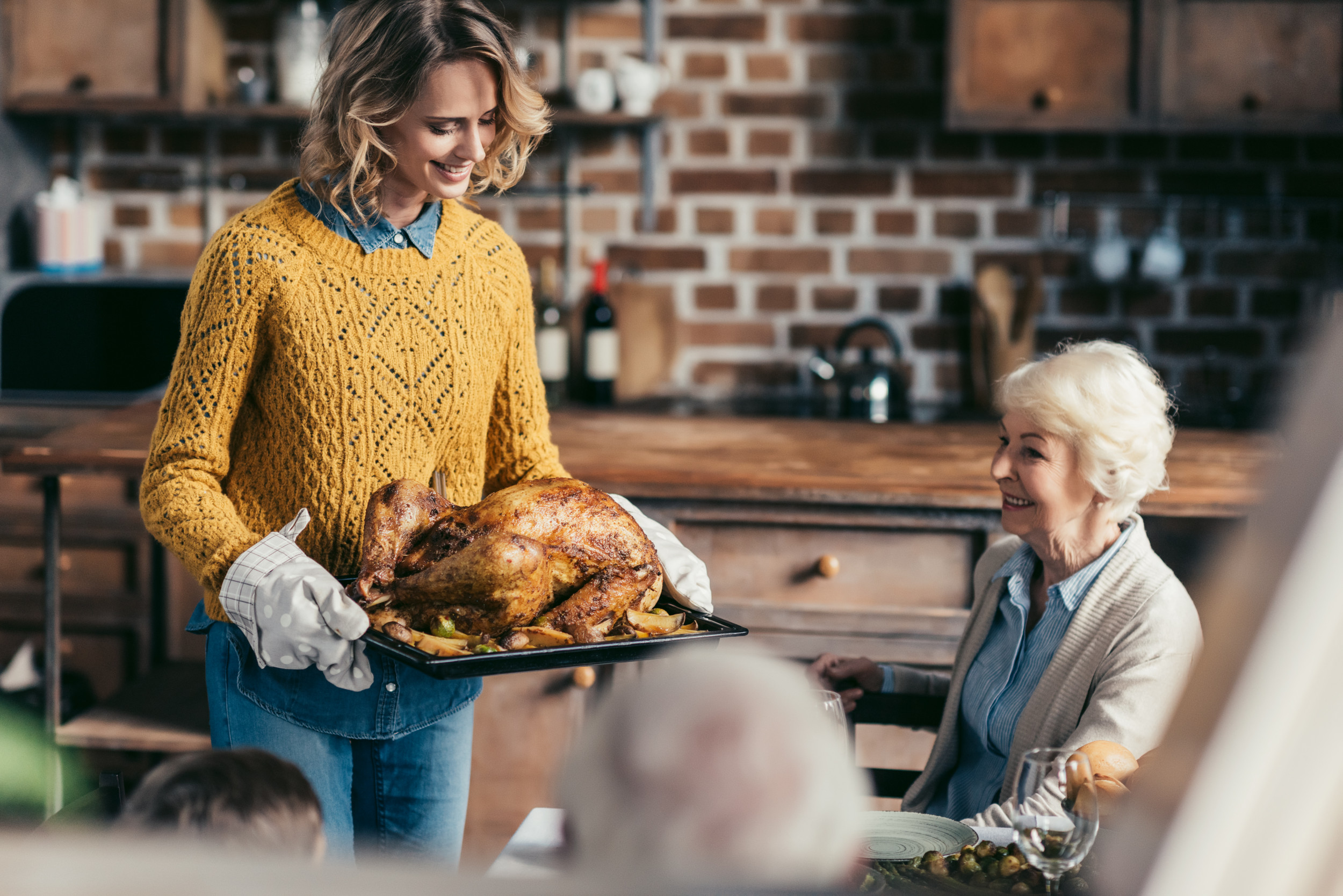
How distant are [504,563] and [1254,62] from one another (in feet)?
7.39

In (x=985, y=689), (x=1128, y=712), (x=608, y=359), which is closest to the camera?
(x=1128, y=712)

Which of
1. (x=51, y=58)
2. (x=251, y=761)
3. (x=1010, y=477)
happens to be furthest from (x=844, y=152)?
(x=251, y=761)

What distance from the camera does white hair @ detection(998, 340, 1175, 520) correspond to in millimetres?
1546

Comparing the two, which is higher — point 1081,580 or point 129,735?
point 1081,580

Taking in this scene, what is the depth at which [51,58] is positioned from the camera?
293 centimetres

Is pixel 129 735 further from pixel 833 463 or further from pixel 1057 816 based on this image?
pixel 1057 816

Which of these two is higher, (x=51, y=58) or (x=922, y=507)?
(x=51, y=58)

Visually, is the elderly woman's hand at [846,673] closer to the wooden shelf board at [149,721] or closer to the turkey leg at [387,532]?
the turkey leg at [387,532]

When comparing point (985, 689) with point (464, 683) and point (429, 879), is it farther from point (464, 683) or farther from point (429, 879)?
point (429, 879)

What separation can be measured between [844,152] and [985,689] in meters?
1.77

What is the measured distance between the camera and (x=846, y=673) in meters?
1.63

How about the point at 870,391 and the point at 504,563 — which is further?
the point at 870,391

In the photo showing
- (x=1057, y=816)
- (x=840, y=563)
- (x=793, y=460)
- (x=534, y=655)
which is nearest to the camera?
(x=1057, y=816)

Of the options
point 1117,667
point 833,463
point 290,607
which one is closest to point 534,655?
point 290,607
